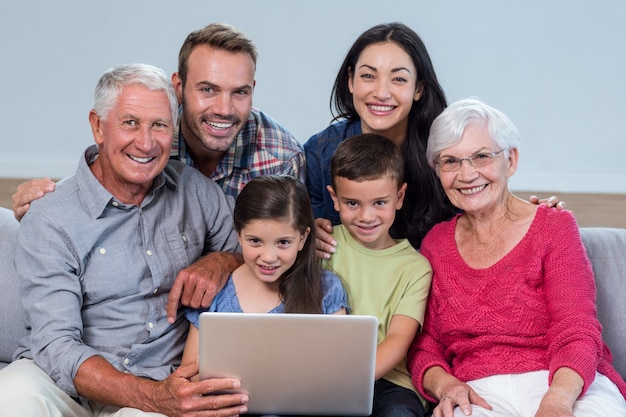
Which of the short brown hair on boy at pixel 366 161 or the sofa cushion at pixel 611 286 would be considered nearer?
the short brown hair on boy at pixel 366 161

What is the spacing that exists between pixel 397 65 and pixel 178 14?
11.3 ft

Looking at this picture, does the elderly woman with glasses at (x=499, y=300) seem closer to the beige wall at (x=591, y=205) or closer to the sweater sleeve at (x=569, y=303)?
the sweater sleeve at (x=569, y=303)

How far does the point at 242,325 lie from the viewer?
1978 millimetres

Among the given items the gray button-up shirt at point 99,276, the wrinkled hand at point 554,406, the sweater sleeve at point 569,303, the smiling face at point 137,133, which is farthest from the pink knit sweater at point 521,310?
the smiling face at point 137,133

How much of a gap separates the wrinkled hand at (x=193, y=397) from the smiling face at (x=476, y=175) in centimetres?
79

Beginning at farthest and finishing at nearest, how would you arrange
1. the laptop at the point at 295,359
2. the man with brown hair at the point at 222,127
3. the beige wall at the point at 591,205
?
the beige wall at the point at 591,205 → the man with brown hair at the point at 222,127 → the laptop at the point at 295,359

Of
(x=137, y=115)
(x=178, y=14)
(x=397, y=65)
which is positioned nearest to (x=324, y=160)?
(x=397, y=65)

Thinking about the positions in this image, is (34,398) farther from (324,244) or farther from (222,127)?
(222,127)

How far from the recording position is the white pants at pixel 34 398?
2061 millimetres

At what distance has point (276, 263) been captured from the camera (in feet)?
7.59

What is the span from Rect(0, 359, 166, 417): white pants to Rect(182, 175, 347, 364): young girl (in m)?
0.27

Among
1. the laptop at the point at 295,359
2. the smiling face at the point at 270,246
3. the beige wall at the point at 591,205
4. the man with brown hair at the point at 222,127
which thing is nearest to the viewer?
the laptop at the point at 295,359

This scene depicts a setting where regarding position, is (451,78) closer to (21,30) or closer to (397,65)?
(21,30)

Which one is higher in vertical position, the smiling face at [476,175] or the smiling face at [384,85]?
the smiling face at [384,85]
